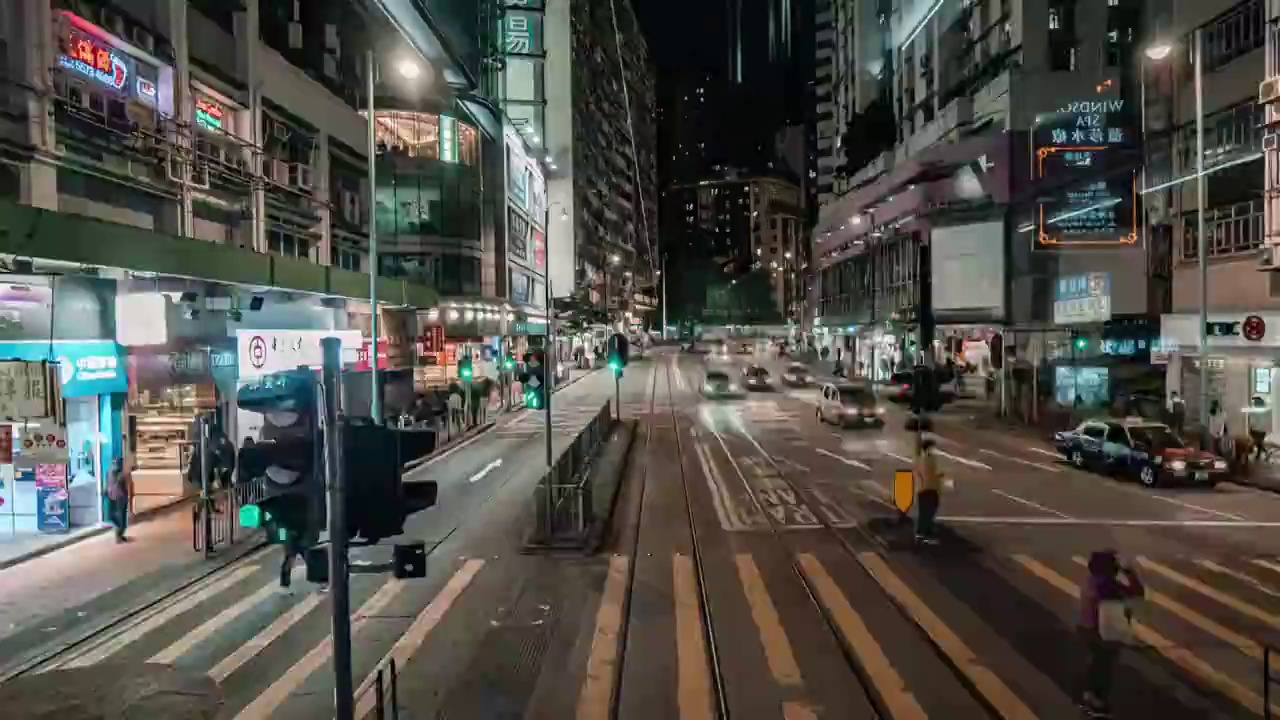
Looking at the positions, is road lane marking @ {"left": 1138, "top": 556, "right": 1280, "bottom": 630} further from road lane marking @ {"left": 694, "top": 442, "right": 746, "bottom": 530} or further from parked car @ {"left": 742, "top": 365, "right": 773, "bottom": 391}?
parked car @ {"left": 742, "top": 365, "right": 773, "bottom": 391}

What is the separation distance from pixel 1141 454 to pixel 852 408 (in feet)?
51.0

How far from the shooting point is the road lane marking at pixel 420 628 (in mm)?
9359

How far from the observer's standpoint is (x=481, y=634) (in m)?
11.6

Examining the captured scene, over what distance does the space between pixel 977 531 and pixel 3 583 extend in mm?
15783

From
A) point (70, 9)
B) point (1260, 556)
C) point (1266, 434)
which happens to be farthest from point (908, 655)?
point (1266, 434)

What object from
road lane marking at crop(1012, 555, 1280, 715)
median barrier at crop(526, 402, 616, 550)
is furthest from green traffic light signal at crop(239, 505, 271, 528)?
median barrier at crop(526, 402, 616, 550)

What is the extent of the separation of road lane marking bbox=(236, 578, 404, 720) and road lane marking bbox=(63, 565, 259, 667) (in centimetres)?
187

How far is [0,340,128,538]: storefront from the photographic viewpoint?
667 inches

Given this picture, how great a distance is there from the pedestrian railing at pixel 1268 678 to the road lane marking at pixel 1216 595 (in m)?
1.72

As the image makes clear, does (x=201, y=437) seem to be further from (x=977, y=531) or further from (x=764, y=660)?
(x=977, y=531)

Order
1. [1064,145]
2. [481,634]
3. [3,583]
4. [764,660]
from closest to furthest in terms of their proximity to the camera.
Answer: [764,660] < [481,634] < [3,583] < [1064,145]

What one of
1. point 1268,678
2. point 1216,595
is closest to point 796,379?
point 1216,595

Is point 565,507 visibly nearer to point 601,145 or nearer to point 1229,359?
point 1229,359

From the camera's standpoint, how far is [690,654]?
1074cm
